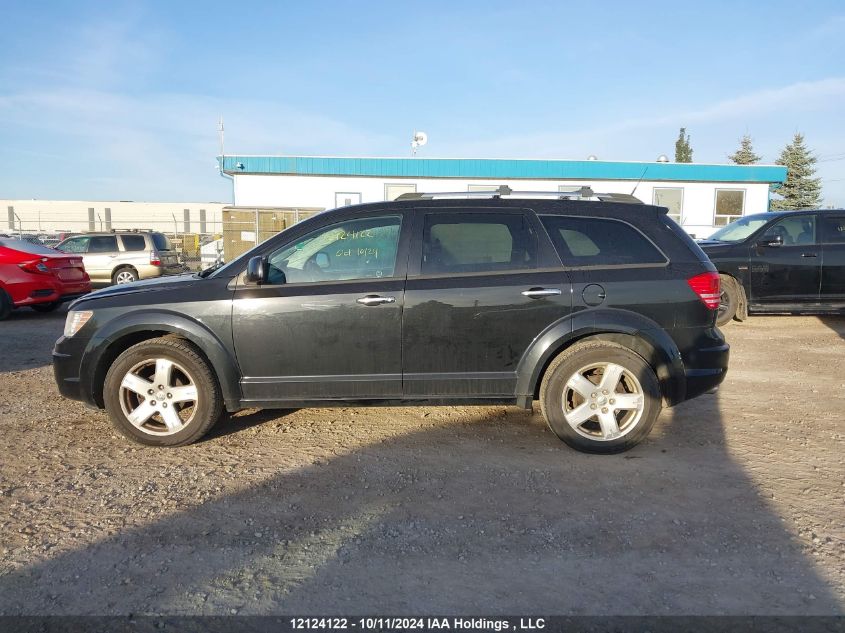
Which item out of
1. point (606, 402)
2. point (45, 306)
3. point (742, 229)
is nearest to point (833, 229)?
point (742, 229)

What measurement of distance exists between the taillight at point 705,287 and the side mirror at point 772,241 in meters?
5.62

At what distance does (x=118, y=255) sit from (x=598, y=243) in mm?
13799

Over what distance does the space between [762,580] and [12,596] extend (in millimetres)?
3283

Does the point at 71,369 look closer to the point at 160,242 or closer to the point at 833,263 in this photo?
the point at 833,263

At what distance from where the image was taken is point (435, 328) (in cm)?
404

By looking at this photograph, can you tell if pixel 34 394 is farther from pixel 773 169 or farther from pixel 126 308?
pixel 773 169

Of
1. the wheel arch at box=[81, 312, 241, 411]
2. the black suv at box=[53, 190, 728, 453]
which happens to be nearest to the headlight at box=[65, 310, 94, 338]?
the black suv at box=[53, 190, 728, 453]

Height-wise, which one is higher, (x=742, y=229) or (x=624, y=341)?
(x=742, y=229)

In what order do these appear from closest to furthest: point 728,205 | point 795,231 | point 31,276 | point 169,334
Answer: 1. point 169,334
2. point 795,231
3. point 31,276
4. point 728,205

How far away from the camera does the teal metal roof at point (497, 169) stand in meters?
20.4

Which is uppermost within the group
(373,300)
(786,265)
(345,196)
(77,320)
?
(345,196)

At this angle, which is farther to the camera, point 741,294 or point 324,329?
point 741,294

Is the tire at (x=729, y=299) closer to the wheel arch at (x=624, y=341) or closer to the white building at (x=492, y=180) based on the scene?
the wheel arch at (x=624, y=341)

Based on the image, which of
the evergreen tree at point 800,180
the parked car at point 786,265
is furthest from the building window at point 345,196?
the evergreen tree at point 800,180
